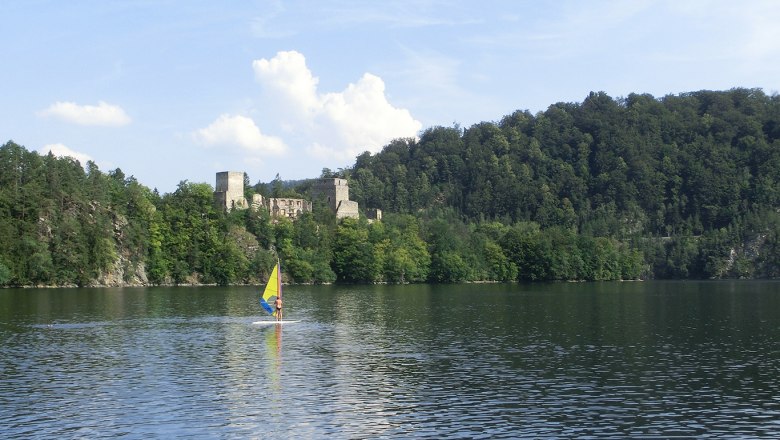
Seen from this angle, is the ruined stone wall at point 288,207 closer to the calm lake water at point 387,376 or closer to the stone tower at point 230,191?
the stone tower at point 230,191

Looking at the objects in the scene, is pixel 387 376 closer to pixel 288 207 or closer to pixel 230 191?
pixel 230 191

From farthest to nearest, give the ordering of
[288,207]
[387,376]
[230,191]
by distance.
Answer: [288,207] < [230,191] < [387,376]

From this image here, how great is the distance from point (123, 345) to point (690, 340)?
34.3 metres

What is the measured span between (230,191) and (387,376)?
13817 cm

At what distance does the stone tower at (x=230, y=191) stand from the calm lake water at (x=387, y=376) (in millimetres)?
97625

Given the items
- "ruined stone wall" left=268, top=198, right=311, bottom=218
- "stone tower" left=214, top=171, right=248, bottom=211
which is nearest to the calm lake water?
"stone tower" left=214, top=171, right=248, bottom=211

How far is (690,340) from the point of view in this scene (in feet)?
186

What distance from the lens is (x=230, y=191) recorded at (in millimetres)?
175750

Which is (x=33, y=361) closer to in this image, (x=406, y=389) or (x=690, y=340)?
(x=406, y=389)

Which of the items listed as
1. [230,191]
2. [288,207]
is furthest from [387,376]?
[288,207]

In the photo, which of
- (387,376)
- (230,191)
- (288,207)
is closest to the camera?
(387,376)

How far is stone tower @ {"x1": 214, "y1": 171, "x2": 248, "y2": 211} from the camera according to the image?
173875mm

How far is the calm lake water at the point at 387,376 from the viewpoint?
31.1m

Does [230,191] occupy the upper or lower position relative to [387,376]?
upper
